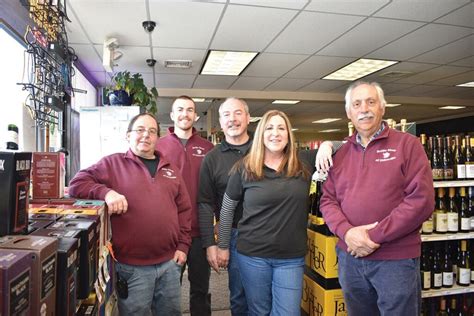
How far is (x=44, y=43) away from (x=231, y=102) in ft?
4.03

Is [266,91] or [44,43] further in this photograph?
[266,91]

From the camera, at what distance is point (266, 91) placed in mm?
6719

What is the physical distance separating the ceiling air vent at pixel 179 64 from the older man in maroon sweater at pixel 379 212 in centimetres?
336

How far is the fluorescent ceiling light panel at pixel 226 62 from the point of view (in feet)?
14.4

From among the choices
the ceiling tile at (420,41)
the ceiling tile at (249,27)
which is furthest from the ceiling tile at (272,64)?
the ceiling tile at (420,41)

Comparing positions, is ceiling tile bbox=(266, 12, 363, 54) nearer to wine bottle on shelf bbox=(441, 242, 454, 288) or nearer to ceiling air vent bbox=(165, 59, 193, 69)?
ceiling air vent bbox=(165, 59, 193, 69)

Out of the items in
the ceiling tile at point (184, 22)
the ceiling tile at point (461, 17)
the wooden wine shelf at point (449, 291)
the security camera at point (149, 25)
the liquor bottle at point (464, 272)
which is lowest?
the wooden wine shelf at point (449, 291)

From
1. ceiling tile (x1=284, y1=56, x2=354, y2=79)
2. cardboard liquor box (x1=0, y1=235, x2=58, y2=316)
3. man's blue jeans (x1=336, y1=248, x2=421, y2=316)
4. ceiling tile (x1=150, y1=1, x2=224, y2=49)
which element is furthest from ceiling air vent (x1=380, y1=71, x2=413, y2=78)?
cardboard liquor box (x1=0, y1=235, x2=58, y2=316)

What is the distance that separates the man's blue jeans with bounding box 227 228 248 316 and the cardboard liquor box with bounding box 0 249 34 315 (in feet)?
4.27

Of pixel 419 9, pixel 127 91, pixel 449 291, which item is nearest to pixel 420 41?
pixel 419 9

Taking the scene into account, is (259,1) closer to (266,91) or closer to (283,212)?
(283,212)

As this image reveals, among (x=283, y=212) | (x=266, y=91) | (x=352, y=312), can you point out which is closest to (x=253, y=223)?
(x=283, y=212)

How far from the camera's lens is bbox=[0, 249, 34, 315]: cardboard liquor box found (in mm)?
604

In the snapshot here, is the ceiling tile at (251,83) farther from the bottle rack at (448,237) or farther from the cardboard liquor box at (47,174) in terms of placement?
the cardboard liquor box at (47,174)
